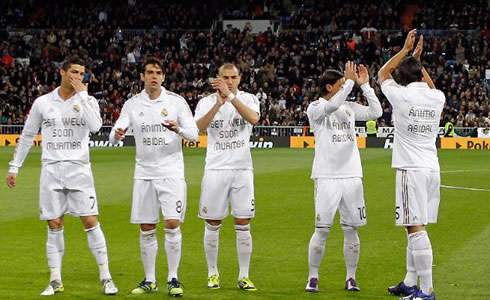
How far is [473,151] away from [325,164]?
26158 mm

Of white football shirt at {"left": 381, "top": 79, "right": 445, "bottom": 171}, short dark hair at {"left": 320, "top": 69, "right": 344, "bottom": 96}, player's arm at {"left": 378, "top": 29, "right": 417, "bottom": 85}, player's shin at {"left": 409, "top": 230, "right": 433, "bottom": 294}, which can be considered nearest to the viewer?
player's shin at {"left": 409, "top": 230, "right": 433, "bottom": 294}

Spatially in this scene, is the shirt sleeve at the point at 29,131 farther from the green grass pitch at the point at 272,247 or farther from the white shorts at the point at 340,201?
the white shorts at the point at 340,201

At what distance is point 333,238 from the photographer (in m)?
13.7

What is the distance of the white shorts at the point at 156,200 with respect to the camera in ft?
31.5

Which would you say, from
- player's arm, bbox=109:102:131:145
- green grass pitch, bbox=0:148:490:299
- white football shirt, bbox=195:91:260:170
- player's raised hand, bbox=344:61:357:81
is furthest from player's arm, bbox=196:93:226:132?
green grass pitch, bbox=0:148:490:299

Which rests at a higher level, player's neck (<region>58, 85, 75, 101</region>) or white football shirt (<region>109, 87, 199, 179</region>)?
player's neck (<region>58, 85, 75, 101</region>)

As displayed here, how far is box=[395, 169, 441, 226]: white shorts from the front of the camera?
9023mm

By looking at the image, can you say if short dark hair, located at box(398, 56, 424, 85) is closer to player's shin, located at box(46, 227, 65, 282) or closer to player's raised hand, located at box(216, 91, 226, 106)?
player's raised hand, located at box(216, 91, 226, 106)

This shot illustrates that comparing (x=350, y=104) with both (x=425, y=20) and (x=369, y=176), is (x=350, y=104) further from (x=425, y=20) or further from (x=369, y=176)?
(x=425, y=20)

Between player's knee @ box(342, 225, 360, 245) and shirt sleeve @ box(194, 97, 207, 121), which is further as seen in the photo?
shirt sleeve @ box(194, 97, 207, 121)

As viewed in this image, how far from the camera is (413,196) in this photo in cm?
905

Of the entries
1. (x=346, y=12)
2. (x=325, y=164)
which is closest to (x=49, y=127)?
(x=325, y=164)

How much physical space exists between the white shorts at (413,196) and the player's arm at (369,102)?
3.32 feet

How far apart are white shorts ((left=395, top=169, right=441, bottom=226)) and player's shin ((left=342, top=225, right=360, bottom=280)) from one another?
2.81 ft
